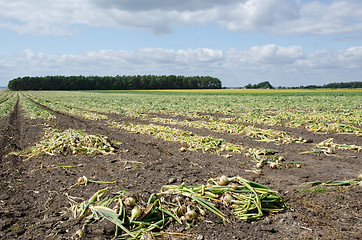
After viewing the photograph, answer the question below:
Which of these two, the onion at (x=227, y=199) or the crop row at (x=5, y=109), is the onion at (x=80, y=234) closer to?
the onion at (x=227, y=199)

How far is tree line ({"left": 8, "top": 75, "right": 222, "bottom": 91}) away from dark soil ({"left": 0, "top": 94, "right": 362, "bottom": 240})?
337ft

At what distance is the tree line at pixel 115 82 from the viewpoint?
106 meters

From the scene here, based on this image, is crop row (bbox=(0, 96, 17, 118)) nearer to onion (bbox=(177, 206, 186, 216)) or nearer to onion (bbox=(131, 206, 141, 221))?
onion (bbox=(131, 206, 141, 221))

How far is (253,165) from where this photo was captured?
6191mm

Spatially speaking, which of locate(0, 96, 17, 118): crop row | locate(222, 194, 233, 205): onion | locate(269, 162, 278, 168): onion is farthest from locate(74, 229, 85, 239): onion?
locate(0, 96, 17, 118): crop row

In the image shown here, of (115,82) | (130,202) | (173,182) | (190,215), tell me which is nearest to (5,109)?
(173,182)

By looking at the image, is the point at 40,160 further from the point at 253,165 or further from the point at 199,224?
the point at 253,165

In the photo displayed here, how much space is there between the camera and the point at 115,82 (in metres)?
110

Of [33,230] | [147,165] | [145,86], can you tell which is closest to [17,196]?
[33,230]

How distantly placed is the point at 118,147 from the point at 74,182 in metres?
2.90

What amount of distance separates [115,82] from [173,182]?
110634 mm

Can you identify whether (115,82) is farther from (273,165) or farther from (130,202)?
(130,202)

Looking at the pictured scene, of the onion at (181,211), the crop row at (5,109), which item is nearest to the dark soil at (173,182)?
the onion at (181,211)

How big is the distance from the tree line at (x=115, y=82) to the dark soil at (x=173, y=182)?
103 metres
